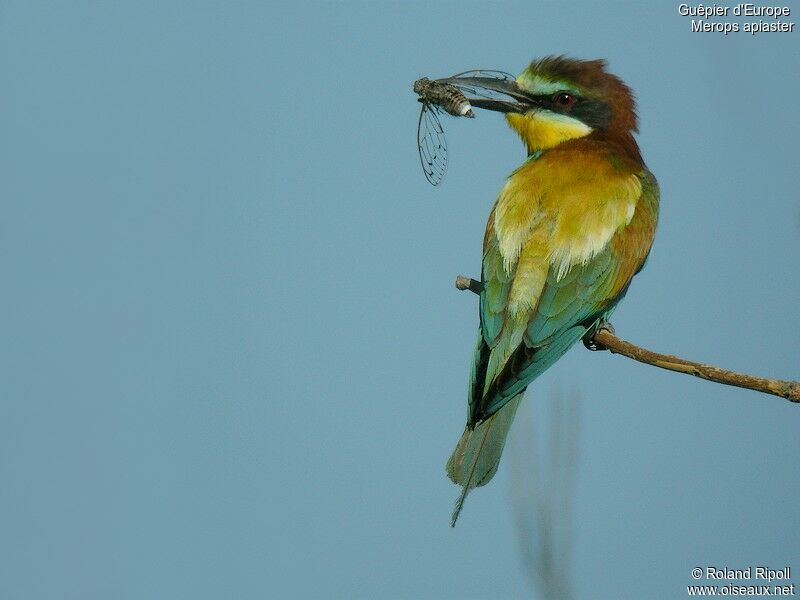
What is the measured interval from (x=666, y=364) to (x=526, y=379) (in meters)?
0.61

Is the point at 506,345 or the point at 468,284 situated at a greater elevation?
the point at 468,284

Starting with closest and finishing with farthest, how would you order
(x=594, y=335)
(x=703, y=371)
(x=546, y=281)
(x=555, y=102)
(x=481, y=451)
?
(x=703, y=371) < (x=481, y=451) < (x=546, y=281) < (x=594, y=335) < (x=555, y=102)

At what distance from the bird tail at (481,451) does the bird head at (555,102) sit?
1138 mm

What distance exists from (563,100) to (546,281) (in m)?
0.92

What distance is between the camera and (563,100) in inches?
159

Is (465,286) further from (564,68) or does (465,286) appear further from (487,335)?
(564,68)

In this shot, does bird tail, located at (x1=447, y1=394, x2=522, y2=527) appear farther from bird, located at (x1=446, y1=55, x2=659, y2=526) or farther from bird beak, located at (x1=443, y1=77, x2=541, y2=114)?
bird beak, located at (x1=443, y1=77, x2=541, y2=114)

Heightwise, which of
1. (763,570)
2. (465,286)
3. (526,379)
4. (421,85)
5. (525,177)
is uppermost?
(421,85)

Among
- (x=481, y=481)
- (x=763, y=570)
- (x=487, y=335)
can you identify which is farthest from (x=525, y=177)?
(x=763, y=570)

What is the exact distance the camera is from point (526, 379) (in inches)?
131

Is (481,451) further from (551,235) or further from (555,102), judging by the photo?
(555,102)

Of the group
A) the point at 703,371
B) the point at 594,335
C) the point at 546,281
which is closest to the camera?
the point at 703,371

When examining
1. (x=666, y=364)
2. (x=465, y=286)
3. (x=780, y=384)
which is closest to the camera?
(x=780, y=384)

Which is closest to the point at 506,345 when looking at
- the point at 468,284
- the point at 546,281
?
the point at 546,281
